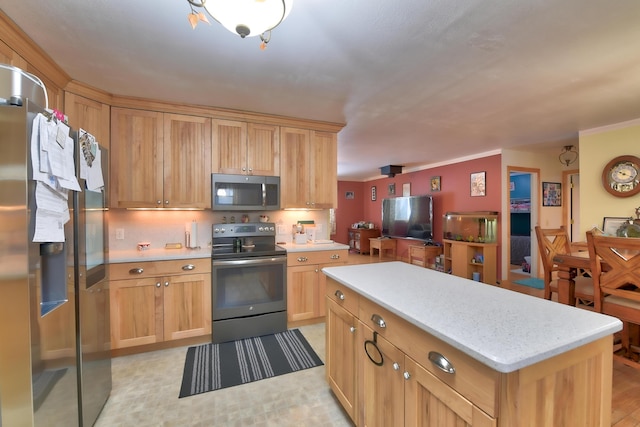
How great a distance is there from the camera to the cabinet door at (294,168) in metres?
3.12

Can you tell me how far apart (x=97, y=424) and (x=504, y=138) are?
5.31m

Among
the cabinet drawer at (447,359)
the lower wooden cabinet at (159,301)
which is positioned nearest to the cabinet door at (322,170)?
the lower wooden cabinet at (159,301)

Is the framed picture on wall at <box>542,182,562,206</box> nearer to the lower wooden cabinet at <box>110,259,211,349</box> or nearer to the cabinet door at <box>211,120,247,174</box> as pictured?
the cabinet door at <box>211,120,247,174</box>

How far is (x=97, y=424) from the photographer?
64.2 inches

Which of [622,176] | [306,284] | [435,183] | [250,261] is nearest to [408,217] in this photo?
[435,183]

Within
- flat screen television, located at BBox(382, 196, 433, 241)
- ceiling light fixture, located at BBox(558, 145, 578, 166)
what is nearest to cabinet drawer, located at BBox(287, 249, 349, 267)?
flat screen television, located at BBox(382, 196, 433, 241)

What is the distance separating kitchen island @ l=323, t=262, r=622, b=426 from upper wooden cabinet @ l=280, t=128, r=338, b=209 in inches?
74.0

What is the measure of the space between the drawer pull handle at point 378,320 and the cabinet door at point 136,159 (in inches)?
94.8

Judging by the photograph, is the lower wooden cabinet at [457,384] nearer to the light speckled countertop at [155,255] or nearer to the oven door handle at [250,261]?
the oven door handle at [250,261]

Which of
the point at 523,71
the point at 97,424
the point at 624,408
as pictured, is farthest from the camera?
the point at 523,71

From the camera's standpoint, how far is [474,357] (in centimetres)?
77

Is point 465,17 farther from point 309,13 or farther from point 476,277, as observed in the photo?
point 476,277

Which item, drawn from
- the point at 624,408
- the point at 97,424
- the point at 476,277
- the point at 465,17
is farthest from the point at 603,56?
the point at 97,424

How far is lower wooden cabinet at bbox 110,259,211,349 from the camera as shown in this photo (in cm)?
232
